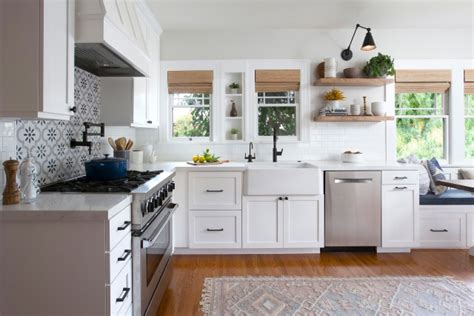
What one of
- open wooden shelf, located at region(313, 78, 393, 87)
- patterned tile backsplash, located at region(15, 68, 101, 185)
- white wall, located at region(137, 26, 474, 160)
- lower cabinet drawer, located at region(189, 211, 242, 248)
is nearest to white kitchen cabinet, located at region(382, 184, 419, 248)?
white wall, located at region(137, 26, 474, 160)

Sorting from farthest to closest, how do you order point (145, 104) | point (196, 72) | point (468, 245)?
point (196, 72)
point (468, 245)
point (145, 104)

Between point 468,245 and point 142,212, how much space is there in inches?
135

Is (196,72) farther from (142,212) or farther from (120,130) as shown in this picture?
(142,212)

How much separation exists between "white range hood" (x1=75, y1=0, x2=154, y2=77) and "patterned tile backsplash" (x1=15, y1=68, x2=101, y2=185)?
18 cm

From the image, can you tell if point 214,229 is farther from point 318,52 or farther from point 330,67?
point 318,52

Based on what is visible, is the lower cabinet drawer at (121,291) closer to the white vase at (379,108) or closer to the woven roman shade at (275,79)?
the woven roman shade at (275,79)

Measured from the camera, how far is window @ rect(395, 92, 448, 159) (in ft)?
13.0

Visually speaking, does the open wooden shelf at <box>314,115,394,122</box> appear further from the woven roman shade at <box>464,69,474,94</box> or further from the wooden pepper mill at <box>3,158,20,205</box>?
the wooden pepper mill at <box>3,158,20,205</box>

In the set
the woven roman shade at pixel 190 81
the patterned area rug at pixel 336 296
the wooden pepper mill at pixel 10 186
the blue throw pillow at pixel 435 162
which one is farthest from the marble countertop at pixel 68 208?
the blue throw pillow at pixel 435 162

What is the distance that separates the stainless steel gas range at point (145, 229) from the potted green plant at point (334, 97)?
7.45 ft

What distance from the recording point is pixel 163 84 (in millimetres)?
3771

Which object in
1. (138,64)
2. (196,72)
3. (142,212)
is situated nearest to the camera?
(142,212)

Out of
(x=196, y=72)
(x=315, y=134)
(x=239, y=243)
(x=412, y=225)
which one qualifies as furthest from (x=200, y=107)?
(x=412, y=225)

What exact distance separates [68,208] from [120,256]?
0.33 metres
